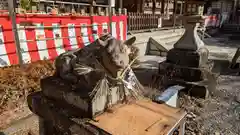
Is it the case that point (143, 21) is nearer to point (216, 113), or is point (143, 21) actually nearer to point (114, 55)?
point (216, 113)

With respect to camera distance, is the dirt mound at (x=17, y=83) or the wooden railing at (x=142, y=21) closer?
the dirt mound at (x=17, y=83)

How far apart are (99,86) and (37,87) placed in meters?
2.72

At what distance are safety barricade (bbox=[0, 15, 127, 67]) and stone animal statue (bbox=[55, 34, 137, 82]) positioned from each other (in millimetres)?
3089

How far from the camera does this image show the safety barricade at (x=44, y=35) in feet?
12.5

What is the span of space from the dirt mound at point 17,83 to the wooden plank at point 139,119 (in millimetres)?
2592

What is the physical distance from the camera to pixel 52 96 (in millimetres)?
1502

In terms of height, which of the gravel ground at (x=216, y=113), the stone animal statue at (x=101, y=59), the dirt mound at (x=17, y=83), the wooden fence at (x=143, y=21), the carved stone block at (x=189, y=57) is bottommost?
the gravel ground at (x=216, y=113)

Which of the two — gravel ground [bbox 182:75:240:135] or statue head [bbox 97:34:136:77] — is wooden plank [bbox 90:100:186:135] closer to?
statue head [bbox 97:34:136:77]

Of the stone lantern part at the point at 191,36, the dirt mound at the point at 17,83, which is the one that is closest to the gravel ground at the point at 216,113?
the stone lantern part at the point at 191,36

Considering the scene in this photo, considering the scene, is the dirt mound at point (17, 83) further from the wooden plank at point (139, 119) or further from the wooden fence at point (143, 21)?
the wooden fence at point (143, 21)

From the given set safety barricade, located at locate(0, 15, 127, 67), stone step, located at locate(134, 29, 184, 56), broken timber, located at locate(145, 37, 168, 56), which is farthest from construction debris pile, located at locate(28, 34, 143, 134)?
broken timber, located at locate(145, 37, 168, 56)

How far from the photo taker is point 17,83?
3.28 meters

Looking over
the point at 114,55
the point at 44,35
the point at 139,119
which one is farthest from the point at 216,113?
the point at 44,35

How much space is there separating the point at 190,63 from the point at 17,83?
363cm
